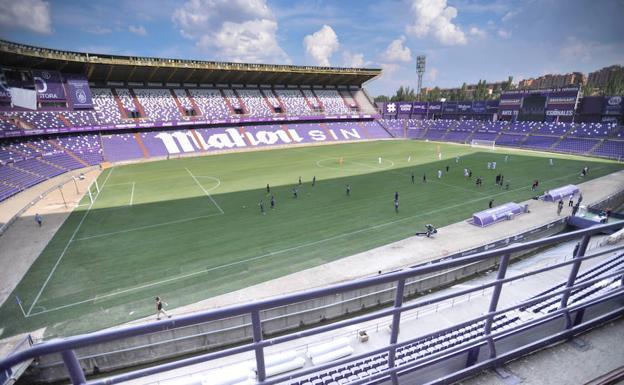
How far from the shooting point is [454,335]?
894cm

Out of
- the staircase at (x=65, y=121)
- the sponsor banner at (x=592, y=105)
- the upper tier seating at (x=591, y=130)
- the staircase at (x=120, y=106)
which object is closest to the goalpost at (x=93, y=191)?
the staircase at (x=65, y=121)

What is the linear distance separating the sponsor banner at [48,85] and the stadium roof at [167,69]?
3.40 feet

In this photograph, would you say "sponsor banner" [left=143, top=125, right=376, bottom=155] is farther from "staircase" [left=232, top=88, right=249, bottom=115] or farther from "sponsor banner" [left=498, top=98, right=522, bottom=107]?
"sponsor banner" [left=498, top=98, right=522, bottom=107]

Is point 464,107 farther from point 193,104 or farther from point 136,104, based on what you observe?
point 136,104

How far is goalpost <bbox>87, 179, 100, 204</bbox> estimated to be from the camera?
29.2 metres

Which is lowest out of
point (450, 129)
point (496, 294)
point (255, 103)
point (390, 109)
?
point (450, 129)

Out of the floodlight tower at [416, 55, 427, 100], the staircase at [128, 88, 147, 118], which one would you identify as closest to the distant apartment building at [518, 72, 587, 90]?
the floodlight tower at [416, 55, 427, 100]

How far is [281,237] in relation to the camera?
2019 centimetres

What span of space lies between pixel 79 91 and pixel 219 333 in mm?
56149

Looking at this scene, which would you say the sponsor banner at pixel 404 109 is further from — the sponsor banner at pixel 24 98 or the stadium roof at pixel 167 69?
the sponsor banner at pixel 24 98

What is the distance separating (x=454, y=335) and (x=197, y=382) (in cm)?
724

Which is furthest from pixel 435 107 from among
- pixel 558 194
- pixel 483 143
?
pixel 558 194

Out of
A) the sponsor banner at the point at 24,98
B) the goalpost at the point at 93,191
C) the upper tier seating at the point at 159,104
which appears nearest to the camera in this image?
the goalpost at the point at 93,191

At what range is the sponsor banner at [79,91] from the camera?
5069 centimetres
